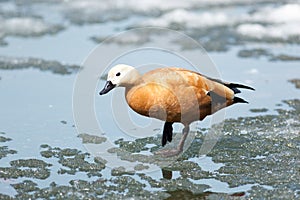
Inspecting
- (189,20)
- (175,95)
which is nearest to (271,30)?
(189,20)

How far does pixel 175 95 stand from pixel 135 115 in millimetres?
1460

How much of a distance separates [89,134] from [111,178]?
106cm

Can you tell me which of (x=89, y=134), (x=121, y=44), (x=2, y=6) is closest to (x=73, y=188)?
(x=89, y=134)

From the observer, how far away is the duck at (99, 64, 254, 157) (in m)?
5.21

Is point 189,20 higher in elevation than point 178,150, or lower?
higher

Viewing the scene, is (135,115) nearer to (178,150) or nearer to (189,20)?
(178,150)

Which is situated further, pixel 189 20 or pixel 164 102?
pixel 189 20

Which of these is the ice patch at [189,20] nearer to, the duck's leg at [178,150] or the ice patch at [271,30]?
the ice patch at [271,30]

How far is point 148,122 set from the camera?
6508mm

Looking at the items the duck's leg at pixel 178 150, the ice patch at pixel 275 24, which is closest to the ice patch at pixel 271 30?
the ice patch at pixel 275 24

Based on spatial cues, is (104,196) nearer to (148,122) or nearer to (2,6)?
(148,122)

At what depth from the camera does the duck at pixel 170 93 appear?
5.21 meters

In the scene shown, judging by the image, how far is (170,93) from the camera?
5.25 meters

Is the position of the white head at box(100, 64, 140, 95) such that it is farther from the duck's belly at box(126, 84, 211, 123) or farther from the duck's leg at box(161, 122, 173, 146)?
the duck's leg at box(161, 122, 173, 146)
